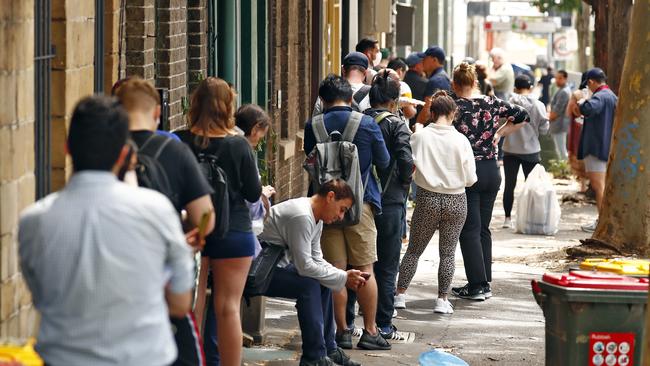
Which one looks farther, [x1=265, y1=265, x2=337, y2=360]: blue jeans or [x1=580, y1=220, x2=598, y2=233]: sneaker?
[x1=580, y1=220, x2=598, y2=233]: sneaker

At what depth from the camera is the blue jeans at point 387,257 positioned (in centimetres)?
1010

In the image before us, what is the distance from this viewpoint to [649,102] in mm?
14266

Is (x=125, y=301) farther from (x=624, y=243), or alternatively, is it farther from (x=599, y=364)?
(x=624, y=243)

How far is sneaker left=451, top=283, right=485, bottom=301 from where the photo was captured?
12133mm

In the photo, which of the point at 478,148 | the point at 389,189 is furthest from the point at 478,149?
the point at 389,189

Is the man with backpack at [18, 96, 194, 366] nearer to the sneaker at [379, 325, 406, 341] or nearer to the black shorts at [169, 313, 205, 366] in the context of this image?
the black shorts at [169, 313, 205, 366]

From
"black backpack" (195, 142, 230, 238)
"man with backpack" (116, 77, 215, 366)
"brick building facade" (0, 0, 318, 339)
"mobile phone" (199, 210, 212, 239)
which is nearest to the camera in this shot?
"mobile phone" (199, 210, 212, 239)

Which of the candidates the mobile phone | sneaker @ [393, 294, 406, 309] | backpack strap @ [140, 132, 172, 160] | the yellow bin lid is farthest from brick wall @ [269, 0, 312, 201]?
the yellow bin lid

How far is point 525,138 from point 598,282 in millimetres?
9300

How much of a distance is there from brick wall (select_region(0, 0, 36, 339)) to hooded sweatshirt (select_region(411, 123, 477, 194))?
442 cm

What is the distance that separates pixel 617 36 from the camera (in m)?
20.0

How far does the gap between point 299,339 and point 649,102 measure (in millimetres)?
5595

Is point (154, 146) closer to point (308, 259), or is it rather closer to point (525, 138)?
point (308, 259)

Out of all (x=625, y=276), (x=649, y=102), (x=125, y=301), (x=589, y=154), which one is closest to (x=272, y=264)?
(x=625, y=276)
